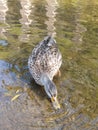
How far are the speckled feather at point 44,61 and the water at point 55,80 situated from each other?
0.24 meters

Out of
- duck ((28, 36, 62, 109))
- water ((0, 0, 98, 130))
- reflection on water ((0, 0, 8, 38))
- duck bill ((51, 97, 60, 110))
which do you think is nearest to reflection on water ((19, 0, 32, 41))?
water ((0, 0, 98, 130))

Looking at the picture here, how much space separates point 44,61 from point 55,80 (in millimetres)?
459

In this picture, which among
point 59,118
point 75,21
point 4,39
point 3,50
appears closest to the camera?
point 59,118

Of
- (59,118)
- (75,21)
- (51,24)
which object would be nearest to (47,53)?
(59,118)

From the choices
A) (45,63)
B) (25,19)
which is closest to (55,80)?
(45,63)

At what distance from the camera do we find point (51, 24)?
9.98 metres

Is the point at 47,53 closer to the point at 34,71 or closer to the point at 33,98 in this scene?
the point at 34,71

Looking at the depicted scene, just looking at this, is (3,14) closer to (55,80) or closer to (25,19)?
(25,19)

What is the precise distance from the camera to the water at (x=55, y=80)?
486 cm

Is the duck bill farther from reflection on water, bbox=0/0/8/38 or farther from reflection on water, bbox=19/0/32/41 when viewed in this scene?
reflection on water, bbox=0/0/8/38

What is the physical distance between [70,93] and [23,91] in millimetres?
862

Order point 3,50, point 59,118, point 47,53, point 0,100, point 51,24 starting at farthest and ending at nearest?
point 51,24, point 3,50, point 47,53, point 0,100, point 59,118

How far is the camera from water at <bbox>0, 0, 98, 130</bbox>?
4.86m

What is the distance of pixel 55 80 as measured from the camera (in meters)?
6.26
